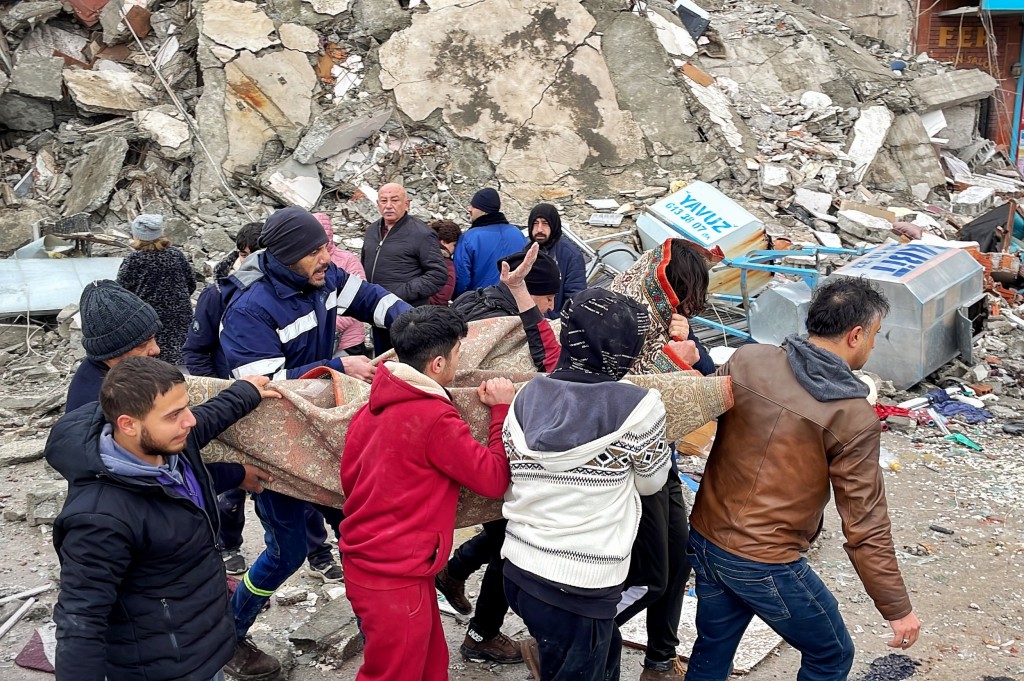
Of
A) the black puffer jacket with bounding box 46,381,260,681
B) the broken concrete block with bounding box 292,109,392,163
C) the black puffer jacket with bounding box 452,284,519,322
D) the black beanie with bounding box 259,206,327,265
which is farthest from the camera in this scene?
the broken concrete block with bounding box 292,109,392,163

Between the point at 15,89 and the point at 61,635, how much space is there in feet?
31.3

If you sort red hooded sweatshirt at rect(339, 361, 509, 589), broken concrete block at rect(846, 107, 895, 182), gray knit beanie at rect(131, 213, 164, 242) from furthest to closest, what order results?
broken concrete block at rect(846, 107, 895, 182) < gray knit beanie at rect(131, 213, 164, 242) < red hooded sweatshirt at rect(339, 361, 509, 589)

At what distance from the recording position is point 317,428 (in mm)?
2938

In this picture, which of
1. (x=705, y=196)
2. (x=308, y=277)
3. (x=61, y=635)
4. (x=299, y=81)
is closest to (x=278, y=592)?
(x=308, y=277)

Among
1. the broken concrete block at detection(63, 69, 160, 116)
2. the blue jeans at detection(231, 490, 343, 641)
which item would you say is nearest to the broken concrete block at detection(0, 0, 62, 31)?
the broken concrete block at detection(63, 69, 160, 116)

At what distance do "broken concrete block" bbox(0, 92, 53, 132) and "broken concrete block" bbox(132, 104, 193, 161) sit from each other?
3.60ft

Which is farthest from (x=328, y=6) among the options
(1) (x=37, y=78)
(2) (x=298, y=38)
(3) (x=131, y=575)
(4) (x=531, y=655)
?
(3) (x=131, y=575)

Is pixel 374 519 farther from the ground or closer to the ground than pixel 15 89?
farther from the ground

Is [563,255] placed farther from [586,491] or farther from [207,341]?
[586,491]

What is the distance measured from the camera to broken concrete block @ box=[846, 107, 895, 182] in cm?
1107

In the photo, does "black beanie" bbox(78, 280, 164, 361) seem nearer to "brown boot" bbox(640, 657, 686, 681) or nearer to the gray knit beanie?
"brown boot" bbox(640, 657, 686, 681)

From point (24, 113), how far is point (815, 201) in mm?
8999

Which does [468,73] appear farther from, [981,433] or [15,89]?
[981,433]

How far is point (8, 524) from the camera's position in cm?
503
